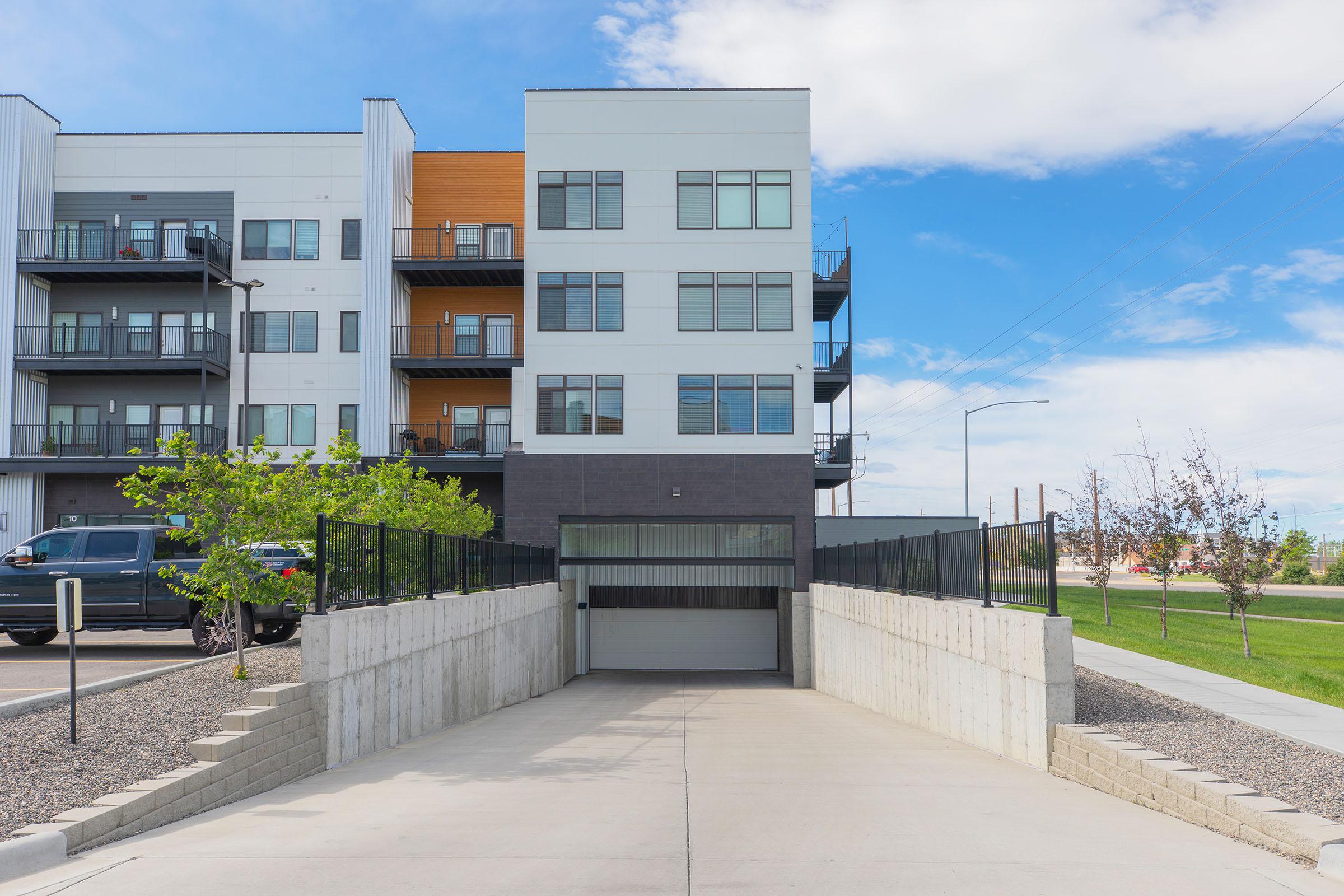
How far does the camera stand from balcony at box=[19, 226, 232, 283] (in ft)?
111

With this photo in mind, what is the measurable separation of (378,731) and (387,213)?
24.7 m

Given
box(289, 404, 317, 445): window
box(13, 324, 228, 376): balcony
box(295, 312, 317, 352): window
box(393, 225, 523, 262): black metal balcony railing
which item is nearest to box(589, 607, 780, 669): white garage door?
box(289, 404, 317, 445): window

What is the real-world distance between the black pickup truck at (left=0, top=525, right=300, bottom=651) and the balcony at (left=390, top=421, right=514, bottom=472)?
45.6 ft

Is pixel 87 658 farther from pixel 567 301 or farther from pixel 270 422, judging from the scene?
pixel 270 422

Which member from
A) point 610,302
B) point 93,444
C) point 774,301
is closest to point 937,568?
point 774,301

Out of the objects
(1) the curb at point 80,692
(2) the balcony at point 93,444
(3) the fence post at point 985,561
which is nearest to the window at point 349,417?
(2) the balcony at point 93,444

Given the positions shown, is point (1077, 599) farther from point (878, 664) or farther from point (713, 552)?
point (878, 664)

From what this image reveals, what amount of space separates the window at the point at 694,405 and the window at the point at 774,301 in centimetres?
239

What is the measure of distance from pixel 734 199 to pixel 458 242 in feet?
32.8

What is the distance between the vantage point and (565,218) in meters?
31.1

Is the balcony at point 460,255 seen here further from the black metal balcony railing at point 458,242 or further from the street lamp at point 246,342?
the street lamp at point 246,342

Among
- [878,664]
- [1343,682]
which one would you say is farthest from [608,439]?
[1343,682]

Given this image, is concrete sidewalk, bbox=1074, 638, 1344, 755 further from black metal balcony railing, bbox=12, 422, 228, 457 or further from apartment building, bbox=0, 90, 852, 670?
black metal balcony railing, bbox=12, 422, 228, 457

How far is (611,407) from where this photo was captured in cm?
3059
